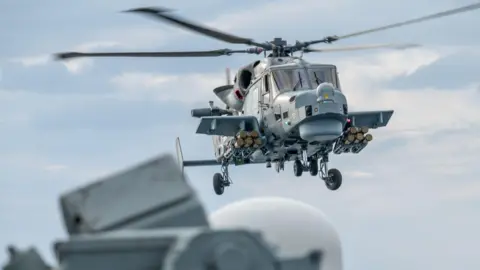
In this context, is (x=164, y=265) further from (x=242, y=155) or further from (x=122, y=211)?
(x=242, y=155)

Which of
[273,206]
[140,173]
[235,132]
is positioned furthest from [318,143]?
[140,173]

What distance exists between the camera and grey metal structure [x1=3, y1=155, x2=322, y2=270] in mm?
2879

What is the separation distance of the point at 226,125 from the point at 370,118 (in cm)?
491

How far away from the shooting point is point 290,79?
31312 mm

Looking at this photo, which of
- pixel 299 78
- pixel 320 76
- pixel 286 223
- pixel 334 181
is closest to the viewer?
pixel 286 223

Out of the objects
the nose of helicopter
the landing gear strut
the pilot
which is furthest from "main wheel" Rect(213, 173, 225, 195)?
the pilot

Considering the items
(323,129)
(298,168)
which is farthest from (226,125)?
(323,129)

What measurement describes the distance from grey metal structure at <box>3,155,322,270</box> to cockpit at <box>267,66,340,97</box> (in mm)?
27548

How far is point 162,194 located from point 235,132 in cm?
2970

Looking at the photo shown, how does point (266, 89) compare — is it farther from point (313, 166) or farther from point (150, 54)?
point (150, 54)

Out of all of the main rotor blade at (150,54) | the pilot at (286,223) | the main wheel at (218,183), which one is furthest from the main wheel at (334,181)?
the pilot at (286,223)

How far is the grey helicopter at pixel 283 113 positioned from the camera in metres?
29.2

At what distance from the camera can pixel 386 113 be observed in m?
34.4

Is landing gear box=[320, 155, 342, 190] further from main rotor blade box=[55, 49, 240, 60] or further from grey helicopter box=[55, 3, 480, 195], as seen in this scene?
main rotor blade box=[55, 49, 240, 60]
